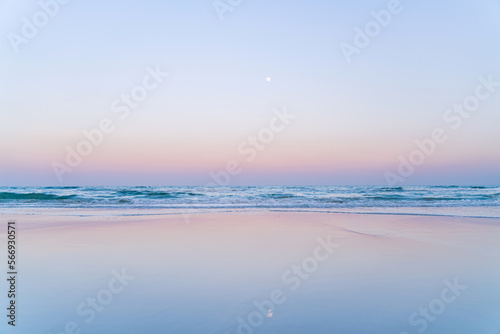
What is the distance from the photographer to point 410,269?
4973 mm

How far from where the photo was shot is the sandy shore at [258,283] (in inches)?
127

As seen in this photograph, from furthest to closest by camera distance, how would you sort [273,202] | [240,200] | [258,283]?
1. [240,200]
2. [273,202]
3. [258,283]

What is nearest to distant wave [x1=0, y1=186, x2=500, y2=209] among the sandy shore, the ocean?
the ocean

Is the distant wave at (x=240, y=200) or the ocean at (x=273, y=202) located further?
the distant wave at (x=240, y=200)

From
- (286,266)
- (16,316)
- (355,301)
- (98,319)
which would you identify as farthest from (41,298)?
(355,301)

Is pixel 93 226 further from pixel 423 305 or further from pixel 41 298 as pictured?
pixel 423 305

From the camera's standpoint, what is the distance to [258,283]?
4316mm

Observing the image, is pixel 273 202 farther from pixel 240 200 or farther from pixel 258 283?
pixel 258 283

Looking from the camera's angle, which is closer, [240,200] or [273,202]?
[273,202]

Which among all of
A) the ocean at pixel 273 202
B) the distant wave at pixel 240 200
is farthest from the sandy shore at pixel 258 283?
the distant wave at pixel 240 200

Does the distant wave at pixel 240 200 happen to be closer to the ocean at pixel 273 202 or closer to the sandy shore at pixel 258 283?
the ocean at pixel 273 202

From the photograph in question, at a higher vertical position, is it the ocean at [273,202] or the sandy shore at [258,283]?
the ocean at [273,202]

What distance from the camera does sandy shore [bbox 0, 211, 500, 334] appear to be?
3236 mm

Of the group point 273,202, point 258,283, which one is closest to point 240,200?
point 273,202
